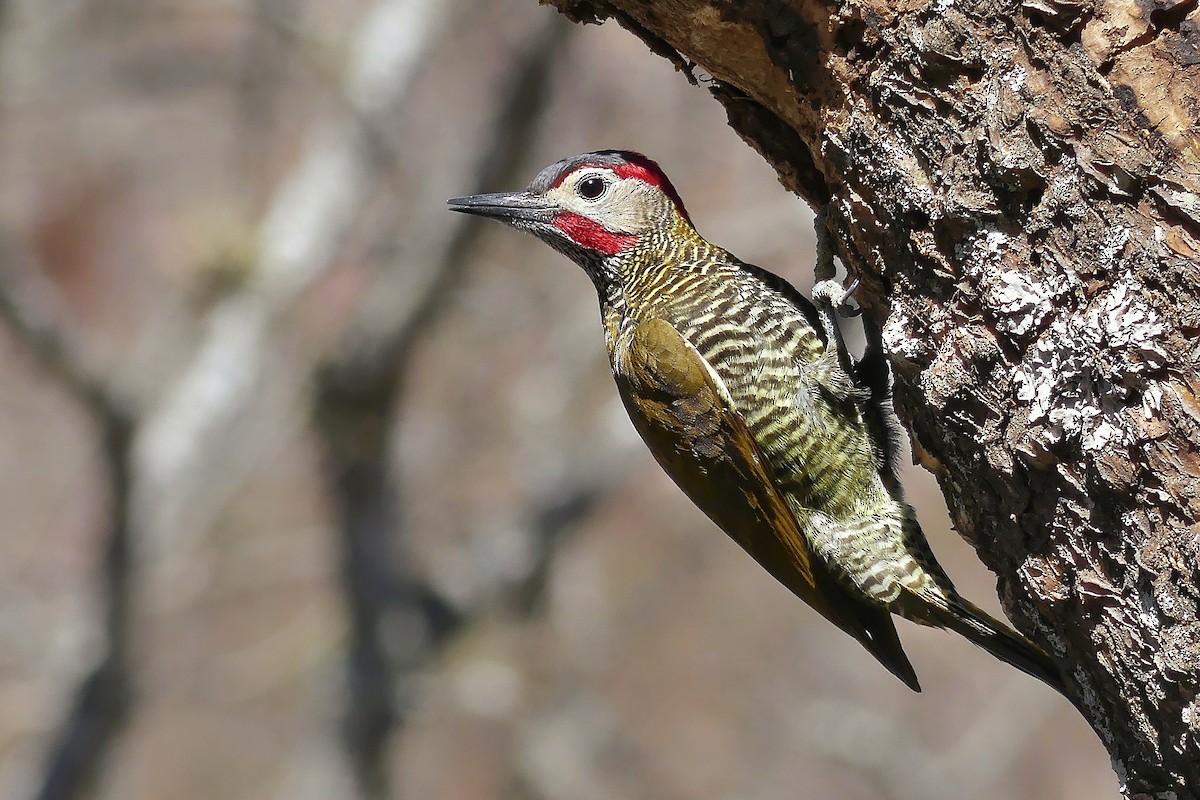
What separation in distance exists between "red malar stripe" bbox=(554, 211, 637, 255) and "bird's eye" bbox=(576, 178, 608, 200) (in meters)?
0.06

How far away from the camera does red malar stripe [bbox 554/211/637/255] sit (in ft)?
11.7

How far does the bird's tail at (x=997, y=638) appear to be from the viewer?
2586mm

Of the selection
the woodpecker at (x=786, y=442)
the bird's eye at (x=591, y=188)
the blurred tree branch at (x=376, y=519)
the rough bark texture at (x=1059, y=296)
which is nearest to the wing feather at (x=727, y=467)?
the woodpecker at (x=786, y=442)

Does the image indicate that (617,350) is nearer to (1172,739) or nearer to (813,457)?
(813,457)

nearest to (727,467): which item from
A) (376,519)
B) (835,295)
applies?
(835,295)

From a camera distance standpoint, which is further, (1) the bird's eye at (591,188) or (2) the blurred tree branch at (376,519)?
(2) the blurred tree branch at (376,519)

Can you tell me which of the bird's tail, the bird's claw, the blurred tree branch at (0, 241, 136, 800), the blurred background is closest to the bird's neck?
the bird's claw

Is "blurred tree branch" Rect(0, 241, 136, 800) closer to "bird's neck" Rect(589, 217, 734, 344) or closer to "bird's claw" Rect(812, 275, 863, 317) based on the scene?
"bird's neck" Rect(589, 217, 734, 344)

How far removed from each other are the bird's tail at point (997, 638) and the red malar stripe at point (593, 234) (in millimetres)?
1338

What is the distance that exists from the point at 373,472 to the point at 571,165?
3.73 meters

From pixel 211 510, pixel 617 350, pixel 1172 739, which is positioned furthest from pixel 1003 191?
pixel 211 510

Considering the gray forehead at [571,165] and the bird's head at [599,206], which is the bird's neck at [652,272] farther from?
the gray forehead at [571,165]

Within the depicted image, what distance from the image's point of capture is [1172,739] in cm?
183

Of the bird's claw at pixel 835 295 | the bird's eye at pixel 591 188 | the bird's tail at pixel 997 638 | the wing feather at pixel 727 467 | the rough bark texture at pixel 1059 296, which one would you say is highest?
the rough bark texture at pixel 1059 296
